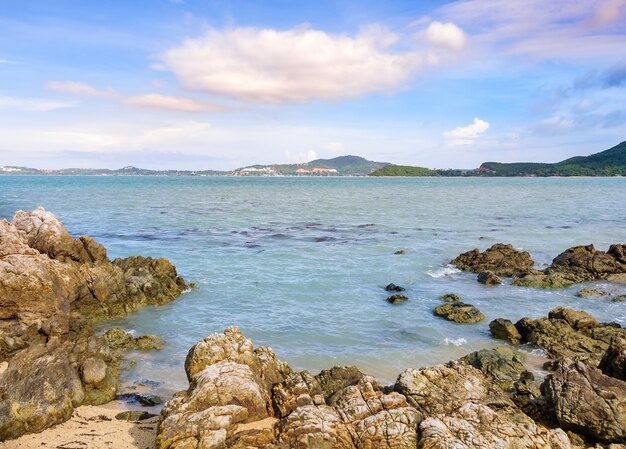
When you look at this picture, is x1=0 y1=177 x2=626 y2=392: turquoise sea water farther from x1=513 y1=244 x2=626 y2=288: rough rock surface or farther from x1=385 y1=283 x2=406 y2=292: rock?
x1=513 y1=244 x2=626 y2=288: rough rock surface

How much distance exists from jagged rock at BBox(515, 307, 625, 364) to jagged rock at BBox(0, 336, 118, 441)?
42.3ft

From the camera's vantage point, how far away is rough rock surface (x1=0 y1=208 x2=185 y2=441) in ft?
34.1

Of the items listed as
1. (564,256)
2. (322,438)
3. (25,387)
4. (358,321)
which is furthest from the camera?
(564,256)

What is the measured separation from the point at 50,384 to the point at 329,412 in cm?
624

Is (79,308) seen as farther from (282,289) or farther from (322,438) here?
(322,438)

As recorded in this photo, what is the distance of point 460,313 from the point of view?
19.0 metres

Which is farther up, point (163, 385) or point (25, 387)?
point (25, 387)

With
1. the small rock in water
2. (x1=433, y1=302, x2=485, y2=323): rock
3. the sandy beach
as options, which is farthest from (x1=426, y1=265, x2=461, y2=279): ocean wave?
the sandy beach

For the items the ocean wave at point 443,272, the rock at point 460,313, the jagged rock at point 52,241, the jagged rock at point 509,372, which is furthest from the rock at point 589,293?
the jagged rock at point 52,241

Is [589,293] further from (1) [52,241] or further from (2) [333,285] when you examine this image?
(1) [52,241]

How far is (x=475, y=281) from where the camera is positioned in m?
25.2

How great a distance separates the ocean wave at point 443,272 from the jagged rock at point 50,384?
18.0 m

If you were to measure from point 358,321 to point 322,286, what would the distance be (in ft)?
17.7

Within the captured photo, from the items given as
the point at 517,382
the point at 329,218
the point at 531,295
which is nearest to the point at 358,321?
the point at 517,382
